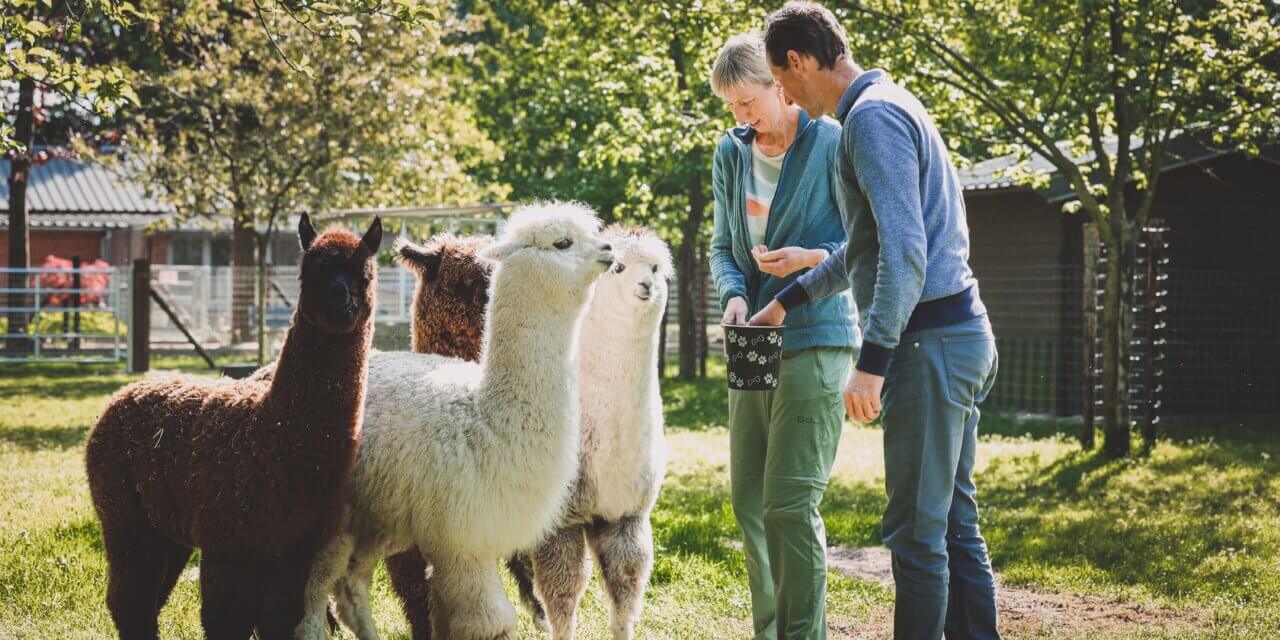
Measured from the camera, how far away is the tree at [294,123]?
16000 mm

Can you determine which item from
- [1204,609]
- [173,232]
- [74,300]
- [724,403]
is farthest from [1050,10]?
[173,232]

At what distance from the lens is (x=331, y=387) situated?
12.0 feet

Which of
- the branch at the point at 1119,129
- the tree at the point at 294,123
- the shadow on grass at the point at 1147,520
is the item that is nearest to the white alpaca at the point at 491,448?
the shadow on grass at the point at 1147,520

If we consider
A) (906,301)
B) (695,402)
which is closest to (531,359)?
Result: (906,301)

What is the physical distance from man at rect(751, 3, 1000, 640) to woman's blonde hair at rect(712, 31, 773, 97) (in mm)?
Result: 543

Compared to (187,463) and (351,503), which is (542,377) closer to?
(351,503)

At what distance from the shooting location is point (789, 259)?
357 cm

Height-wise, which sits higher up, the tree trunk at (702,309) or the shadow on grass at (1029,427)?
the tree trunk at (702,309)

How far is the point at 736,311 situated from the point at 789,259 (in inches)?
11.9

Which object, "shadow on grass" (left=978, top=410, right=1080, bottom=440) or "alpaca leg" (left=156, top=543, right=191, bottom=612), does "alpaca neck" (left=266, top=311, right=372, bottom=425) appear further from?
"shadow on grass" (left=978, top=410, right=1080, bottom=440)

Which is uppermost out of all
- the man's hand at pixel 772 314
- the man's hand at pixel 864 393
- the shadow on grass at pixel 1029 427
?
the man's hand at pixel 772 314

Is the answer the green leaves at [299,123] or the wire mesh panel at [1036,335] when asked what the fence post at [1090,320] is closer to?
the wire mesh panel at [1036,335]

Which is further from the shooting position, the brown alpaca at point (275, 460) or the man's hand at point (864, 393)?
the brown alpaca at point (275, 460)

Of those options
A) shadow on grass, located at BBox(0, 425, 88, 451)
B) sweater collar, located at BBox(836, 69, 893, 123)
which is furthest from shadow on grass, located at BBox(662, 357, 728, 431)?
sweater collar, located at BBox(836, 69, 893, 123)
